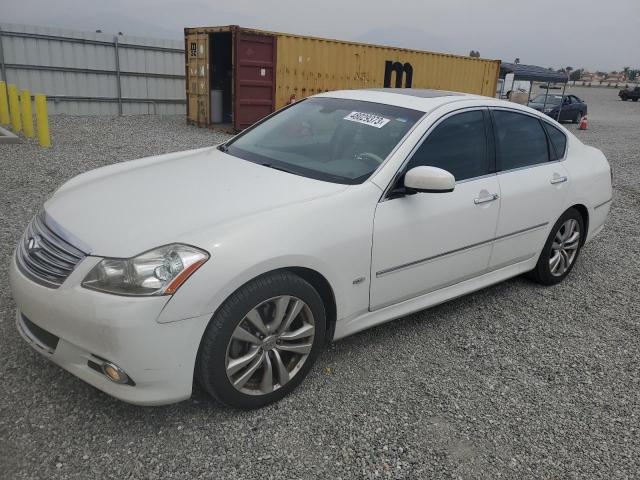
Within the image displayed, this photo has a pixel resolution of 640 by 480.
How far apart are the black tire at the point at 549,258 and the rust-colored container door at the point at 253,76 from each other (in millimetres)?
9949

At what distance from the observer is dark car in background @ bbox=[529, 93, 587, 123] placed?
21.4 meters

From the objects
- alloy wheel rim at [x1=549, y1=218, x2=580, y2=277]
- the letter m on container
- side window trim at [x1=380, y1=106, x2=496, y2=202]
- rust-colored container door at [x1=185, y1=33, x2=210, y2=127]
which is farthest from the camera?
the letter m on container

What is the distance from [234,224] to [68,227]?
0.83m

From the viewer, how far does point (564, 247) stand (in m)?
4.43

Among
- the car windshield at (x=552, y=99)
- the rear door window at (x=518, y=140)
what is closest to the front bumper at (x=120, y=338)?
the rear door window at (x=518, y=140)

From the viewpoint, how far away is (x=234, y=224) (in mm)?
2430

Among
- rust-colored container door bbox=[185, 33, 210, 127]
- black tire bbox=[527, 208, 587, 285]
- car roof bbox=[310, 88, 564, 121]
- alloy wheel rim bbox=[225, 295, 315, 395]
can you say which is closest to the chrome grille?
alloy wheel rim bbox=[225, 295, 315, 395]

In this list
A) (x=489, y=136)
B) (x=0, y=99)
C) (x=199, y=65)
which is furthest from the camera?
(x=199, y=65)

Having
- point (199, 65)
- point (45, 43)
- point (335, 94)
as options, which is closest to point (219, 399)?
point (335, 94)

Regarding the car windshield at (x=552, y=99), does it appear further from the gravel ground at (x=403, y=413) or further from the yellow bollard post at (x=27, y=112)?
the gravel ground at (x=403, y=413)

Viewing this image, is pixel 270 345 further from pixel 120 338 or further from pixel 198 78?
pixel 198 78

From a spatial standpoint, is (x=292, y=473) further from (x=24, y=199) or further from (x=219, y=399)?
(x=24, y=199)

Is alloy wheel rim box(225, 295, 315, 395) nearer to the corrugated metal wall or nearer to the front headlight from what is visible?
the front headlight

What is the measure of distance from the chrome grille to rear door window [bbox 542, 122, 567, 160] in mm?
3545
